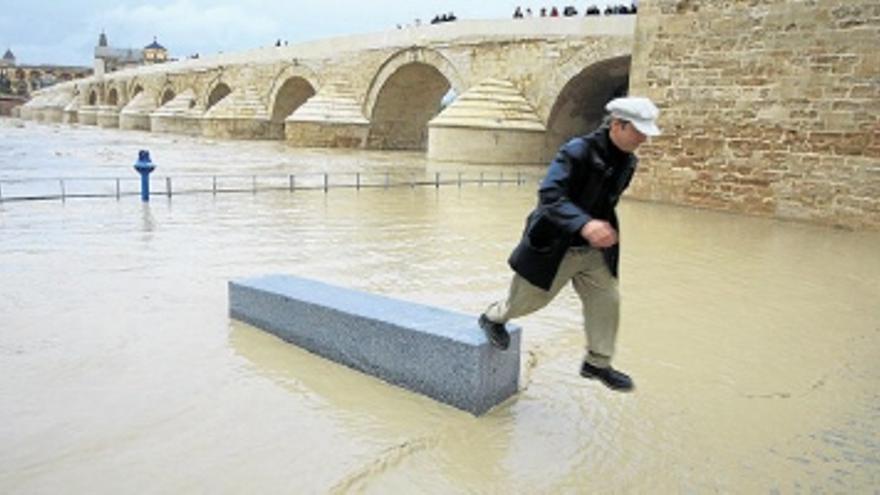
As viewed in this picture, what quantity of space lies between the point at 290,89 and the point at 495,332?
3045 cm

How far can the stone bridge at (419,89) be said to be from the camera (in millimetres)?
18391

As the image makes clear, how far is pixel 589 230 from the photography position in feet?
7.38

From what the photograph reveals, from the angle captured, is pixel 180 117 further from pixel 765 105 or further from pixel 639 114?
pixel 639 114

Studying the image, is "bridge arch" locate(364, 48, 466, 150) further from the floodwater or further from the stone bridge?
the floodwater

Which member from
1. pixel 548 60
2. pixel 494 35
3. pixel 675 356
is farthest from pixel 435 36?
pixel 675 356

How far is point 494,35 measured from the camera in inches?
795

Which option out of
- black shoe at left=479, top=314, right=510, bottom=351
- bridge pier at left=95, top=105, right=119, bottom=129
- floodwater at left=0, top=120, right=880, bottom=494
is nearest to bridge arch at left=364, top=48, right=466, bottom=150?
floodwater at left=0, top=120, right=880, bottom=494

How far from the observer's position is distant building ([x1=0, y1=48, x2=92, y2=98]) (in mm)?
87688

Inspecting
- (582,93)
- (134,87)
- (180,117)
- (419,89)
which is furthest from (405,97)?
(134,87)

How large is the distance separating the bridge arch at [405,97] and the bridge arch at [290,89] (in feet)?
12.0

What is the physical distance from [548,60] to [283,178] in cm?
844

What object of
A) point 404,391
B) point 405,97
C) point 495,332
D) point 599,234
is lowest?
point 404,391

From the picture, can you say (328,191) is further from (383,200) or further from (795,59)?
(795,59)

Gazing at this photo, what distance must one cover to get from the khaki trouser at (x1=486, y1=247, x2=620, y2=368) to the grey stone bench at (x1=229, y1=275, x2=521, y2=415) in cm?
34
